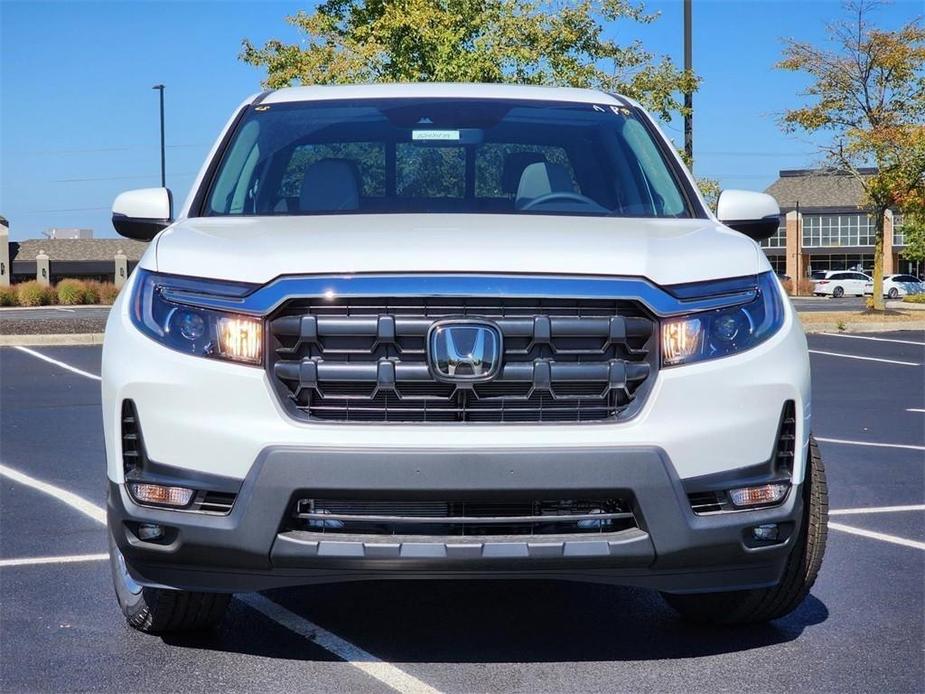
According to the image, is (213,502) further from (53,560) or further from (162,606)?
(53,560)

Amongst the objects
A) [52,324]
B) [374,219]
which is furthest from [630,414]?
[52,324]

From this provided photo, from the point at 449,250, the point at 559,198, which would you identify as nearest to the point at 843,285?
the point at 559,198

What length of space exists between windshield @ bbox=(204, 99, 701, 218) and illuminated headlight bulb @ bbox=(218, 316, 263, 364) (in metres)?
1.45

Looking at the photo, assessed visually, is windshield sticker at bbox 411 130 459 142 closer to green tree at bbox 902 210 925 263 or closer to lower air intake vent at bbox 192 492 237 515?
lower air intake vent at bbox 192 492 237 515

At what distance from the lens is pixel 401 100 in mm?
5586

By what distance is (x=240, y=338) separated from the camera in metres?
3.71

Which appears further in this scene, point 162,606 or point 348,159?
point 348,159

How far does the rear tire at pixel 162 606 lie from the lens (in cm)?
432

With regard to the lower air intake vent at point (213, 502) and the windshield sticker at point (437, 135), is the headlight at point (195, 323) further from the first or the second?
the windshield sticker at point (437, 135)

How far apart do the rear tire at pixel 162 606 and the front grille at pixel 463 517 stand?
0.82 metres

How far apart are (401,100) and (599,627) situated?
7.80ft

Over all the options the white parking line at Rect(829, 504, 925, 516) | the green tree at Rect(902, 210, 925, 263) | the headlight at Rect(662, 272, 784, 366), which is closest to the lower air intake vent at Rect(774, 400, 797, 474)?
the headlight at Rect(662, 272, 784, 366)

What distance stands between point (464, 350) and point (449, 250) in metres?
0.31

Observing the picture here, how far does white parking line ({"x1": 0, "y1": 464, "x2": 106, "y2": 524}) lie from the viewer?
6891 mm
